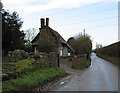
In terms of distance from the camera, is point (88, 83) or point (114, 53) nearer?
point (88, 83)

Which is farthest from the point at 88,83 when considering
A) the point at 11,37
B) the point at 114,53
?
the point at 11,37

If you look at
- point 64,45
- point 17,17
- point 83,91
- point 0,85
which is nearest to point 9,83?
point 0,85

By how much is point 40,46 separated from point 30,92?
53.6 ft

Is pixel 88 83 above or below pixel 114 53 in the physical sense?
below

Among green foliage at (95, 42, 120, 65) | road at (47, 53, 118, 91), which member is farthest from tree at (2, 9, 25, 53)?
road at (47, 53, 118, 91)

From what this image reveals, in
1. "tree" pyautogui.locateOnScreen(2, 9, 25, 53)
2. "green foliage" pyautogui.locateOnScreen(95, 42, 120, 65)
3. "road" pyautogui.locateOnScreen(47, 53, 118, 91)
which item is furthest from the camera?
"tree" pyautogui.locateOnScreen(2, 9, 25, 53)

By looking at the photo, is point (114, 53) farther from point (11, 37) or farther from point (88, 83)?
point (11, 37)

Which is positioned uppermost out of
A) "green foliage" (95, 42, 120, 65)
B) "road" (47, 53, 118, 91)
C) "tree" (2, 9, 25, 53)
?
"tree" (2, 9, 25, 53)

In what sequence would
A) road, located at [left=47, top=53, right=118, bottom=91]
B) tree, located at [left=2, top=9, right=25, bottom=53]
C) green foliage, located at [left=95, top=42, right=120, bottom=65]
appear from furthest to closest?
tree, located at [left=2, top=9, right=25, bottom=53]
green foliage, located at [left=95, top=42, right=120, bottom=65]
road, located at [left=47, top=53, right=118, bottom=91]

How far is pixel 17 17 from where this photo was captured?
3897 cm

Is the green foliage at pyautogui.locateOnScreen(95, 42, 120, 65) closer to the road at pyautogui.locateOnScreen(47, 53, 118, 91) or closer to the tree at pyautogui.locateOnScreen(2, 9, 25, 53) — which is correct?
the road at pyautogui.locateOnScreen(47, 53, 118, 91)

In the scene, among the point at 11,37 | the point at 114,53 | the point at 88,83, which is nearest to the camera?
the point at 88,83

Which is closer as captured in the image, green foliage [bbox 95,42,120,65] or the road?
the road

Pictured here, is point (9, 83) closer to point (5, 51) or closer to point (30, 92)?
point (30, 92)
